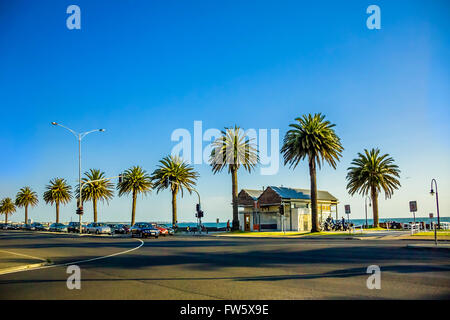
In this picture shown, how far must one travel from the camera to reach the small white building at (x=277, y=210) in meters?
51.9

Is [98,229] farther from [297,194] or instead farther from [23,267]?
[23,267]

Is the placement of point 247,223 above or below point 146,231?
below

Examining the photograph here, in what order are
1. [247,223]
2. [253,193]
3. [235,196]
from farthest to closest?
1. [253,193]
2. [247,223]
3. [235,196]

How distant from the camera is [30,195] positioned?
10519 centimetres

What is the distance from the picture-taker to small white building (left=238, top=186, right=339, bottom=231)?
51875 millimetres

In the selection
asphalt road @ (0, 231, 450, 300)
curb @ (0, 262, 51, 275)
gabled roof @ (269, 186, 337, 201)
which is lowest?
curb @ (0, 262, 51, 275)

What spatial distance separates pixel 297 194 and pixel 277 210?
4.90m

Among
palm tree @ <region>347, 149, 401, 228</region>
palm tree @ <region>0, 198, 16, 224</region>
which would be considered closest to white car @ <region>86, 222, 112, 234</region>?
palm tree @ <region>347, 149, 401, 228</region>

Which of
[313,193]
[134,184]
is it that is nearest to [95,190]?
[134,184]

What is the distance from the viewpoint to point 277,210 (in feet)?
171

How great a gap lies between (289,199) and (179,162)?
Result: 20.6 m

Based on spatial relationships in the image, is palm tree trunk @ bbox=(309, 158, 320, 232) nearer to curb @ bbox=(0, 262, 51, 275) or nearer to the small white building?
the small white building

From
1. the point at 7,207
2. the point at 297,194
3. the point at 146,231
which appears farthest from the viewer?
Result: the point at 7,207

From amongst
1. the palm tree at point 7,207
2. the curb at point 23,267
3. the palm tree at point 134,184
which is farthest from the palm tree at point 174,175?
the palm tree at point 7,207
